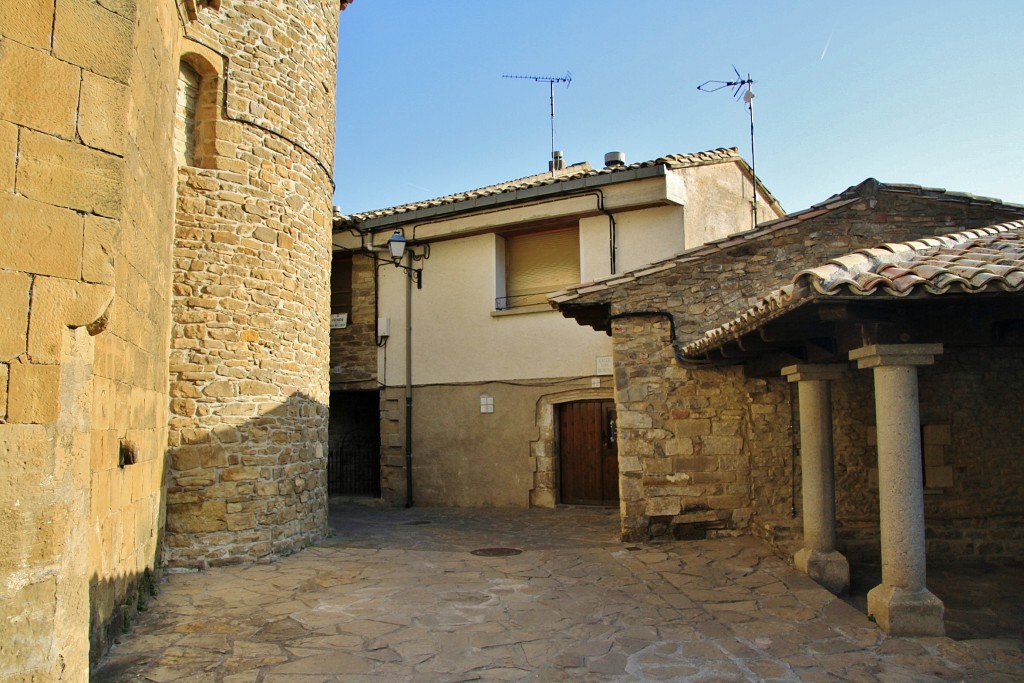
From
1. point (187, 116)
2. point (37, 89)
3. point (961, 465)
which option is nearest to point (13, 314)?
point (37, 89)

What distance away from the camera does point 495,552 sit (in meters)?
7.98

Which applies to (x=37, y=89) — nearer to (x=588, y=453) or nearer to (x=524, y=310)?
(x=524, y=310)

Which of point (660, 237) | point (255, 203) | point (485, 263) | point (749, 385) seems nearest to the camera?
point (255, 203)

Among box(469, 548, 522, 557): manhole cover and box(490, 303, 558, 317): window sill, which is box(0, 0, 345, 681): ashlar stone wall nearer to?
box(469, 548, 522, 557): manhole cover

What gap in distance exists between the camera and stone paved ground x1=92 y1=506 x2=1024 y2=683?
4.27m

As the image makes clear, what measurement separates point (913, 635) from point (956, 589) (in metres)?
2.46

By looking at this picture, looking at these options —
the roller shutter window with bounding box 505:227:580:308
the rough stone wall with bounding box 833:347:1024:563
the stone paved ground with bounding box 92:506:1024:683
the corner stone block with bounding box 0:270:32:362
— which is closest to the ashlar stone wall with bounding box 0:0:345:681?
the corner stone block with bounding box 0:270:32:362

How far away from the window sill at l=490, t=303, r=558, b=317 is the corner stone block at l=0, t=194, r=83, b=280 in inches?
376

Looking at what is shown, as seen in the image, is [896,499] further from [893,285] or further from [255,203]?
[255,203]

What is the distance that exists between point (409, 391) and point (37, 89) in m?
10.5

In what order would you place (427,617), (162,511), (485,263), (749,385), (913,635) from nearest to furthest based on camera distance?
(913,635) < (427,617) < (162,511) < (749,385) < (485,263)

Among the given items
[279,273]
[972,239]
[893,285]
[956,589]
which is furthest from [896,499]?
[279,273]

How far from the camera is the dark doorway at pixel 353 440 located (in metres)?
13.8

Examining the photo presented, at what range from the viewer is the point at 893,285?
4289 mm
